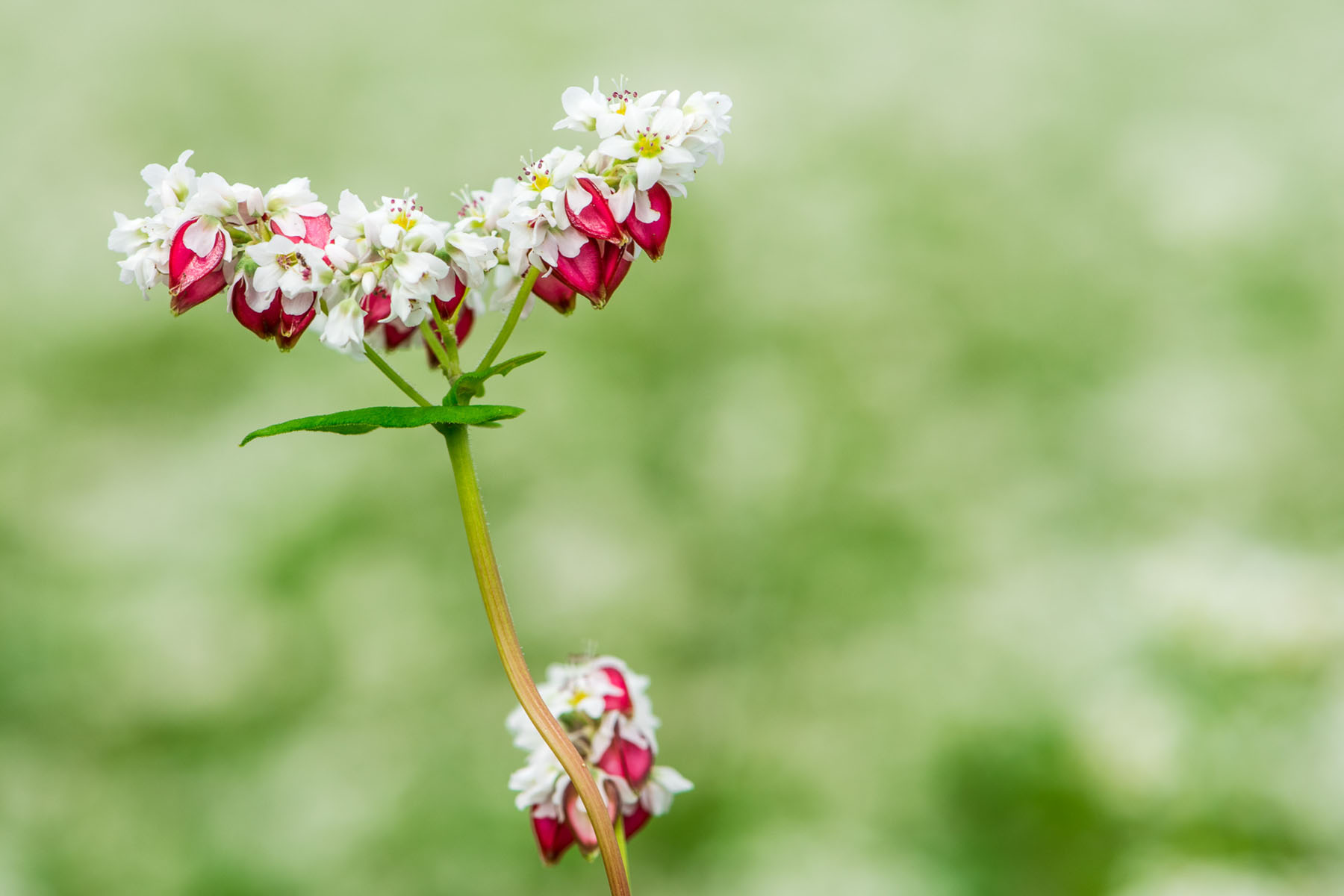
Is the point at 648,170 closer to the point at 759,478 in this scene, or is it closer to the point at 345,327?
the point at 345,327

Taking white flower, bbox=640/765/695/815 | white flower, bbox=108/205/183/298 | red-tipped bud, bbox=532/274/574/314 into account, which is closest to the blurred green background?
white flower, bbox=640/765/695/815

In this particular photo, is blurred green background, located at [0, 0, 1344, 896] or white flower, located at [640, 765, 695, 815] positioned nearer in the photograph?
white flower, located at [640, 765, 695, 815]

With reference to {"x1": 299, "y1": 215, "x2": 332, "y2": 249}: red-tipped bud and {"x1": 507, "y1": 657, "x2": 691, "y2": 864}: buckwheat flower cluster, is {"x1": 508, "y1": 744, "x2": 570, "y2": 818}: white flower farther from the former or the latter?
{"x1": 299, "y1": 215, "x2": 332, "y2": 249}: red-tipped bud

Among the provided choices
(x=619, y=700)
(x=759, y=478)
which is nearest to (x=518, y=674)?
(x=619, y=700)

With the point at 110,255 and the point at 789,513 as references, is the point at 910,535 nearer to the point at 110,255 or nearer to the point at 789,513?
the point at 789,513

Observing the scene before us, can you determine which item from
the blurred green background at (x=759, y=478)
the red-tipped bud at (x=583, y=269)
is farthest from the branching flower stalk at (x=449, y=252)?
the blurred green background at (x=759, y=478)

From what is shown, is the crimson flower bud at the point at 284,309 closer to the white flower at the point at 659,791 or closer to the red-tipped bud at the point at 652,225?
the red-tipped bud at the point at 652,225
